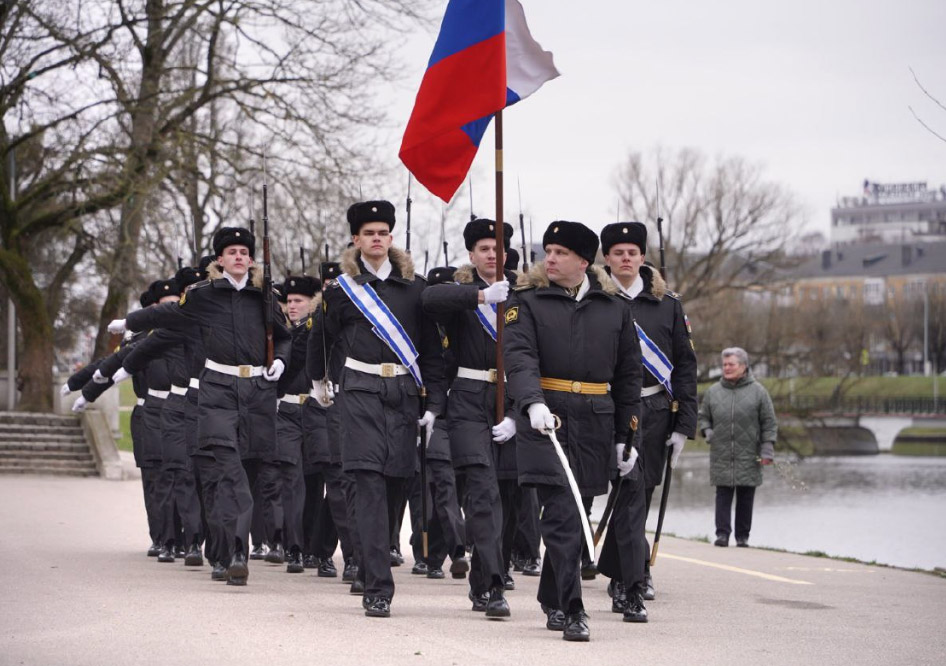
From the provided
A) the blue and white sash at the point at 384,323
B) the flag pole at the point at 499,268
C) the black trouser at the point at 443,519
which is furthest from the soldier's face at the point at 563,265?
the black trouser at the point at 443,519

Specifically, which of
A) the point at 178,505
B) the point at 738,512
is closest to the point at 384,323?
the point at 178,505

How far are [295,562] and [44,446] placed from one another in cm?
1655

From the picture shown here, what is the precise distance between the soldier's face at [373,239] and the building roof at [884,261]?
131136 mm

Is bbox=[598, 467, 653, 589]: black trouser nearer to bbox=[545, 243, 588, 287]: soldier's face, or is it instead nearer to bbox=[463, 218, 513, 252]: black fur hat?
bbox=[545, 243, 588, 287]: soldier's face

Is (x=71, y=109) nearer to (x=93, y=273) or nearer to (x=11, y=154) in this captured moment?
(x=11, y=154)

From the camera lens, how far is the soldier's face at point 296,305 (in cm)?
1252

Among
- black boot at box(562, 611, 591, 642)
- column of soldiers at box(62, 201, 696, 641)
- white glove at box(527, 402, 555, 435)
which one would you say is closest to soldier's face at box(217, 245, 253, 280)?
column of soldiers at box(62, 201, 696, 641)

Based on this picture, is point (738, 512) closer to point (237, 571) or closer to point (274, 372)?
point (274, 372)

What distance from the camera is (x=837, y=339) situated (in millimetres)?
59969

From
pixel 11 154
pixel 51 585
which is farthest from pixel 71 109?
pixel 51 585

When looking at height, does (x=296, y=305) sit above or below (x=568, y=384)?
above

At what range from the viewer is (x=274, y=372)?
10711 millimetres

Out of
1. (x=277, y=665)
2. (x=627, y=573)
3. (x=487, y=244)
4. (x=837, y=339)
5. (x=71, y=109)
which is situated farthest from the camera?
(x=837, y=339)

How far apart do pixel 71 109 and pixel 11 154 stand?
2.05 metres
